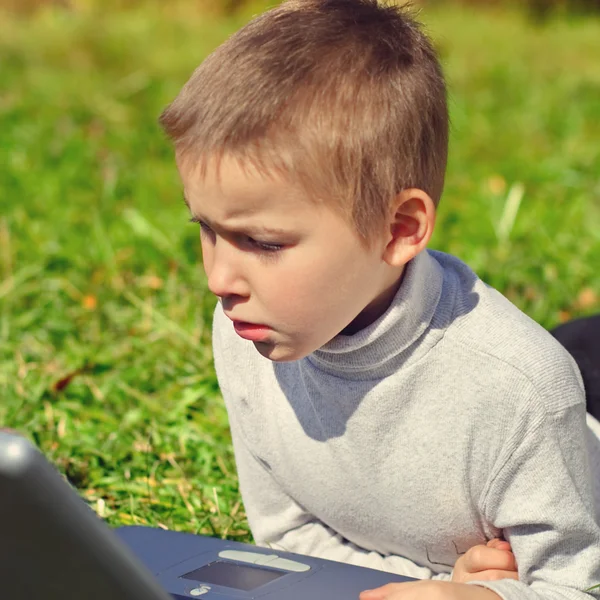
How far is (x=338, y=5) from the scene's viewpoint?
1.86 m

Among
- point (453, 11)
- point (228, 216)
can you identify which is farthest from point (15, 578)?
point (453, 11)

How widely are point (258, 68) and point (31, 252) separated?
2257mm

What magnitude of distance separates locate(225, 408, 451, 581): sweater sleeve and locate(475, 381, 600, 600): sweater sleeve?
35 cm

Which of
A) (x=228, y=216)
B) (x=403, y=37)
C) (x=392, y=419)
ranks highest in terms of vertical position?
(x=403, y=37)

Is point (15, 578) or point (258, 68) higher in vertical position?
point (258, 68)

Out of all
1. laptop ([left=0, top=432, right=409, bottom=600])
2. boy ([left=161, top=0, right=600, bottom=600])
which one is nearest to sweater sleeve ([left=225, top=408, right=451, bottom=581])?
boy ([left=161, top=0, right=600, bottom=600])

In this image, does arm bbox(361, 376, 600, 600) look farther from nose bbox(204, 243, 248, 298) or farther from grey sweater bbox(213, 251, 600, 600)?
nose bbox(204, 243, 248, 298)

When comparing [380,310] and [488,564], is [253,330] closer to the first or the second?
[380,310]

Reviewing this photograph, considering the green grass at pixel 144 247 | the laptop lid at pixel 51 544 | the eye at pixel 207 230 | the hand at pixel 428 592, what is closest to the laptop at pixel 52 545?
the laptop lid at pixel 51 544

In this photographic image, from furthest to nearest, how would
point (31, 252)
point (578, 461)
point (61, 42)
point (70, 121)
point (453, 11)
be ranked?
point (453, 11)
point (61, 42)
point (70, 121)
point (31, 252)
point (578, 461)

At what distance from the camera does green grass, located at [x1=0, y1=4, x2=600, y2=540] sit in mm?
2658

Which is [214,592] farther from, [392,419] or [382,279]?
[382,279]

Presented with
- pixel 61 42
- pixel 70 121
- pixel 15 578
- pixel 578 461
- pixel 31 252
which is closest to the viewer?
pixel 15 578

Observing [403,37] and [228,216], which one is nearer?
[228,216]
